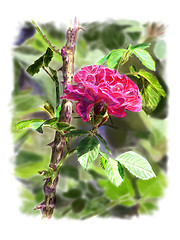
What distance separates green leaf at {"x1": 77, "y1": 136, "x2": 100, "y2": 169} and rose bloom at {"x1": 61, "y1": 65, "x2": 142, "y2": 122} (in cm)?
3

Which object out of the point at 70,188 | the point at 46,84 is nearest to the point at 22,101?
the point at 46,84

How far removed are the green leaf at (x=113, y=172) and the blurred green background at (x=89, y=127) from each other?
0.31 feet

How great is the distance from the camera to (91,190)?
0.44 metres

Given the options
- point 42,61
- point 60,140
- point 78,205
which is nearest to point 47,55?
point 42,61

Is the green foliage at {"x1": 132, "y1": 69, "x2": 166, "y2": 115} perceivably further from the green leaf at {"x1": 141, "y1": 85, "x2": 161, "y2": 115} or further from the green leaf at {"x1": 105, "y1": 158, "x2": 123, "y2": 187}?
the green leaf at {"x1": 105, "y1": 158, "x2": 123, "y2": 187}

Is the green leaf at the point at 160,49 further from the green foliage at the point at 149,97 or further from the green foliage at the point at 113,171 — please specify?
the green foliage at the point at 113,171

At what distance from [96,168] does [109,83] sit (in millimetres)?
175

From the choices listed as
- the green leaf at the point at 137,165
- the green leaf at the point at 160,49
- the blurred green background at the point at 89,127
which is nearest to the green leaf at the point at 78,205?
the blurred green background at the point at 89,127

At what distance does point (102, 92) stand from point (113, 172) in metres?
0.09

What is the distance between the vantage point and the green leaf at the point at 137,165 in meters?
0.32

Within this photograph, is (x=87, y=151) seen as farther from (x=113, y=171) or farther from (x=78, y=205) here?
(x=78, y=205)

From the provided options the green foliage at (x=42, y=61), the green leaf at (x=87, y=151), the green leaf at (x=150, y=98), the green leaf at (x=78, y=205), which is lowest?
the green leaf at (x=78, y=205)

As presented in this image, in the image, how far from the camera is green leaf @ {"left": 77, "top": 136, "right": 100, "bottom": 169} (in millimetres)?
291

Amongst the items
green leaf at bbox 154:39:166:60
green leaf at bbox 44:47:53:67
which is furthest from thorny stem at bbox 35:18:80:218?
green leaf at bbox 154:39:166:60
